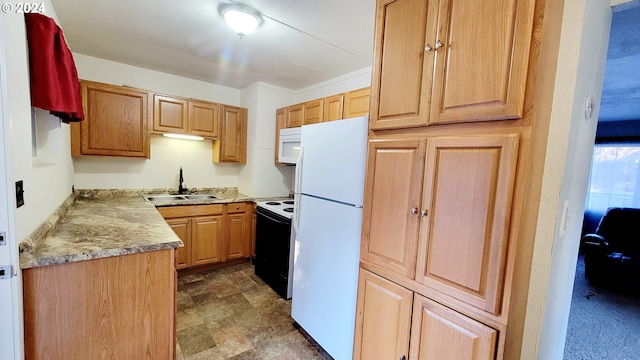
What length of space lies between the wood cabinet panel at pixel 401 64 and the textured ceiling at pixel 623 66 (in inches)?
31.3

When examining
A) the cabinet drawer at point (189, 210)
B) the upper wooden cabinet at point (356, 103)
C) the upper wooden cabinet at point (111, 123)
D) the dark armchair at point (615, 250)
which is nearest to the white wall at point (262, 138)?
the cabinet drawer at point (189, 210)

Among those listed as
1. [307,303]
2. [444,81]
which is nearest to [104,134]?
[307,303]

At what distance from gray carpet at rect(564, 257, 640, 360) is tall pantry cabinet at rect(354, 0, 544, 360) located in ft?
5.51

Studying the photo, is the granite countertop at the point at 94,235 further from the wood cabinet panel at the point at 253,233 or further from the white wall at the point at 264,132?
the white wall at the point at 264,132

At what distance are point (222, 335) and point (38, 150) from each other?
1.78 metres

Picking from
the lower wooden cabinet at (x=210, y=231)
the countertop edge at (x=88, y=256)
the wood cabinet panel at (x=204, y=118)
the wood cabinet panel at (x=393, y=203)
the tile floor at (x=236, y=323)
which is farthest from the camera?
the wood cabinet panel at (x=204, y=118)

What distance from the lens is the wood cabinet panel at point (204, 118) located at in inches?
124

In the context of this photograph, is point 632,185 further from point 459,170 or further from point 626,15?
point 459,170

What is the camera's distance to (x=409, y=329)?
1.27m

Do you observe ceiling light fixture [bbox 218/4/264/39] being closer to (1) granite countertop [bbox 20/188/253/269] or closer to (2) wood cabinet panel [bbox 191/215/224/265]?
(1) granite countertop [bbox 20/188/253/269]

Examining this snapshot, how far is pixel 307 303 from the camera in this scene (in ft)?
6.59

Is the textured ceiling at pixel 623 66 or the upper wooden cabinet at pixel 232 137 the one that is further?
the upper wooden cabinet at pixel 232 137

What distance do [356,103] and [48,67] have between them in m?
2.09

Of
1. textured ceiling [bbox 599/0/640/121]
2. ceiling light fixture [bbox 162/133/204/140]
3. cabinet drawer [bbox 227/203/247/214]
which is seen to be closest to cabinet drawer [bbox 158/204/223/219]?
cabinet drawer [bbox 227/203/247/214]
